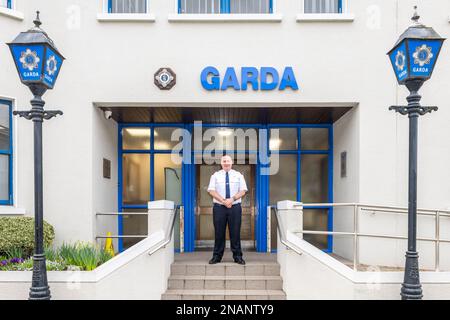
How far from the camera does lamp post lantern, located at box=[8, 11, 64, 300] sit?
4.81 meters

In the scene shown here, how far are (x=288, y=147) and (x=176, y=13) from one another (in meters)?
3.79

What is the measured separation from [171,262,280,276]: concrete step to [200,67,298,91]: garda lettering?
10.3ft

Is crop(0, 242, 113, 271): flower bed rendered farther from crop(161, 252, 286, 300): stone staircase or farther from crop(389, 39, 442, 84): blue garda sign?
crop(389, 39, 442, 84): blue garda sign

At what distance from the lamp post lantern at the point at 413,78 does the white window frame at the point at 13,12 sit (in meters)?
6.37

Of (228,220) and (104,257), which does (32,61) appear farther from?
(228,220)

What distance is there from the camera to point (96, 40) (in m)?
7.65

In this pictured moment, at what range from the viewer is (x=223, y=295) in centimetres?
648

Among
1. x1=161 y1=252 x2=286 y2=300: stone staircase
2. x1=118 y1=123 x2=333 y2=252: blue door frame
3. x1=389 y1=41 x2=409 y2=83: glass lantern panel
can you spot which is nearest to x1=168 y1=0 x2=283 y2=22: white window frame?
x1=118 y1=123 x2=333 y2=252: blue door frame

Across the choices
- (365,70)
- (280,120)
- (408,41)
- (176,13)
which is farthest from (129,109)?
(408,41)

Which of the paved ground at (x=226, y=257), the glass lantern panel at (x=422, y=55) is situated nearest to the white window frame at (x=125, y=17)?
the paved ground at (x=226, y=257)

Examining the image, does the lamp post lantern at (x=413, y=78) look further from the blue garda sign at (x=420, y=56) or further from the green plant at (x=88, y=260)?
the green plant at (x=88, y=260)

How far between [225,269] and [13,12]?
588 centimetres

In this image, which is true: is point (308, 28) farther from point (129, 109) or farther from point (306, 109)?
point (129, 109)
